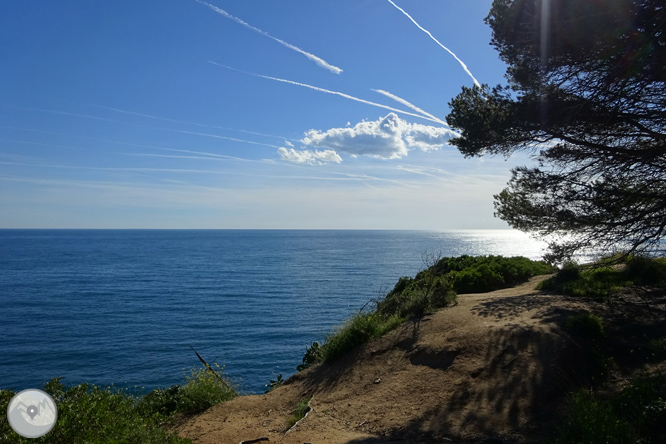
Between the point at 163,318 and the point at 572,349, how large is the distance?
3564 cm

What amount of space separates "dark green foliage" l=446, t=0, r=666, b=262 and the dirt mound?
7.33ft

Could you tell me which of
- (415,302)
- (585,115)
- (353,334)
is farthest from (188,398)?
(585,115)

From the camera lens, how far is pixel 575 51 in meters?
9.95

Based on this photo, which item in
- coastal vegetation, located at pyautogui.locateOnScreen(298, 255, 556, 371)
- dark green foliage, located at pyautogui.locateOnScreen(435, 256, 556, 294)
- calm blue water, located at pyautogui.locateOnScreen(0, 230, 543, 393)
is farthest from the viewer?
calm blue water, located at pyautogui.locateOnScreen(0, 230, 543, 393)

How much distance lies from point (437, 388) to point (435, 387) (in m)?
0.06

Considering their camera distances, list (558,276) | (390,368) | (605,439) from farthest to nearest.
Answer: (558,276) → (390,368) → (605,439)

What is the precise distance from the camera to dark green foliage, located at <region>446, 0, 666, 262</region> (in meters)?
9.05

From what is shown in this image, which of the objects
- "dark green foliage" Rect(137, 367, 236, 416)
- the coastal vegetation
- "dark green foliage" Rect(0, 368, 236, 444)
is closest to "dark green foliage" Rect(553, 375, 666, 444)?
"dark green foliage" Rect(0, 368, 236, 444)

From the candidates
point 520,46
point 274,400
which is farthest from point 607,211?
point 274,400

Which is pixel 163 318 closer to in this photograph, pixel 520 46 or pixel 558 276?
pixel 558 276

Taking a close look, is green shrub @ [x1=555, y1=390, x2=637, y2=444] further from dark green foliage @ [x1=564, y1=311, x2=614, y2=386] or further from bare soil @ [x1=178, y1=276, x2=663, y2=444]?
dark green foliage @ [x1=564, y1=311, x2=614, y2=386]

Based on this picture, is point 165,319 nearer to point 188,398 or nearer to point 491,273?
point 491,273

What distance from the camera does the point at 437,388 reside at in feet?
27.7

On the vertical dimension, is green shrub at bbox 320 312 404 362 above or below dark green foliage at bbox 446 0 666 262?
below
